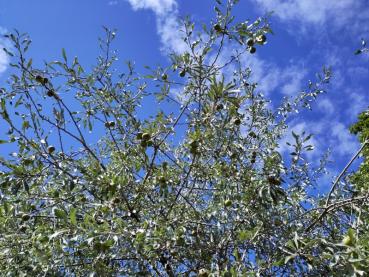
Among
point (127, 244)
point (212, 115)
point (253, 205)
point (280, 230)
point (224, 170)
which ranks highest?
point (212, 115)

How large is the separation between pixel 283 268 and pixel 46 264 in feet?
6.00

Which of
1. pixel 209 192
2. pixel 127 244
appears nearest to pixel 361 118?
pixel 209 192

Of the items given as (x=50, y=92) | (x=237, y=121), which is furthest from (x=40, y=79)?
(x=237, y=121)

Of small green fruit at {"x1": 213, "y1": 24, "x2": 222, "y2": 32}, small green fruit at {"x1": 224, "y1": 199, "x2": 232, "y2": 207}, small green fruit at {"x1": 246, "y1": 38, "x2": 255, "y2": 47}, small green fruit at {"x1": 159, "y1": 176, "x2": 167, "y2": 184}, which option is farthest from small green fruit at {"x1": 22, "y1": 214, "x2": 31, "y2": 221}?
small green fruit at {"x1": 246, "y1": 38, "x2": 255, "y2": 47}

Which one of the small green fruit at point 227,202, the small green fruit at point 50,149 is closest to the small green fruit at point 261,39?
the small green fruit at point 227,202

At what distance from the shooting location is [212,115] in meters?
3.93

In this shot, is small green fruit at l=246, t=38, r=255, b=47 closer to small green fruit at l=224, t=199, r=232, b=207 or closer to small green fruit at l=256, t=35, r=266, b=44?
small green fruit at l=256, t=35, r=266, b=44

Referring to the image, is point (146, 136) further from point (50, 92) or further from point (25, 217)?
point (25, 217)

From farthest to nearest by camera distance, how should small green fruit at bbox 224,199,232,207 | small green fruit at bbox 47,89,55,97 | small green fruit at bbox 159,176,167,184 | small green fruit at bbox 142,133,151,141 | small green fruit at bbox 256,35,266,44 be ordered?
small green fruit at bbox 256,35,266,44 → small green fruit at bbox 47,89,55,97 → small green fruit at bbox 142,133,151,141 → small green fruit at bbox 159,176,167,184 → small green fruit at bbox 224,199,232,207

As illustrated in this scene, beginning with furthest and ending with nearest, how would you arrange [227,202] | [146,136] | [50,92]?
[50,92] → [146,136] → [227,202]

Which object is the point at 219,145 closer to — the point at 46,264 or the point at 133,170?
the point at 133,170

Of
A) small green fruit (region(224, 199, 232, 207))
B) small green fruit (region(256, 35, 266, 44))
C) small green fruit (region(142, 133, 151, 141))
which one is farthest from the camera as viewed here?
small green fruit (region(256, 35, 266, 44))

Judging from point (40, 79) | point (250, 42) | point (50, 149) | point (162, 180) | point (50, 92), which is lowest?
point (162, 180)

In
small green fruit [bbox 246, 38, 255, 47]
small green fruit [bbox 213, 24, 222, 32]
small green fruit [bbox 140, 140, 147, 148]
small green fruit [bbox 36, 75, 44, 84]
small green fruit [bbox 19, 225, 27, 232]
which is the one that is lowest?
small green fruit [bbox 19, 225, 27, 232]
